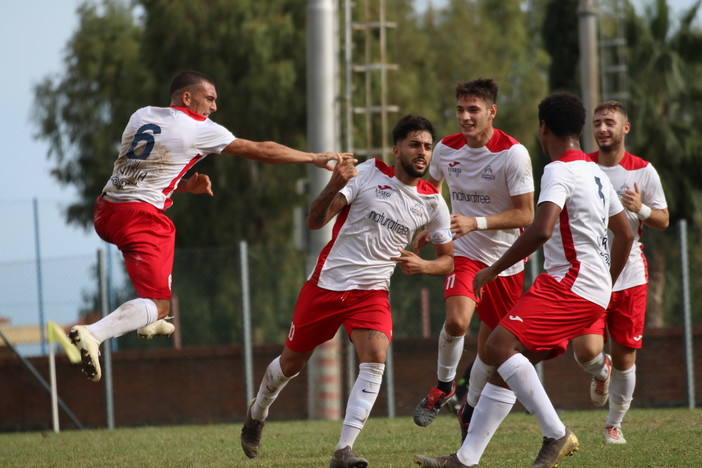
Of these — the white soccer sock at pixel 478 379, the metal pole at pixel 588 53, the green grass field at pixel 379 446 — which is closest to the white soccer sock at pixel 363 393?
the green grass field at pixel 379 446

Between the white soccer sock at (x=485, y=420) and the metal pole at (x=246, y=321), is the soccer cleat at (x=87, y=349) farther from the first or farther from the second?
the metal pole at (x=246, y=321)

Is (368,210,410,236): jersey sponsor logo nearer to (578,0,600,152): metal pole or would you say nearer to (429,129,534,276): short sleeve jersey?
(429,129,534,276): short sleeve jersey

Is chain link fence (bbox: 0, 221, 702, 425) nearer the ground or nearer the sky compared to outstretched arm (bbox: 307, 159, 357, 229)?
nearer the ground

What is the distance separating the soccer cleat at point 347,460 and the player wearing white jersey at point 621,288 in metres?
2.41

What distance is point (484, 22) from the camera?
3766 centimetres

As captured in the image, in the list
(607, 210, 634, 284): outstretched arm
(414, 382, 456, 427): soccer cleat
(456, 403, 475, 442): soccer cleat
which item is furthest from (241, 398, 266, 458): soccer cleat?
(607, 210, 634, 284): outstretched arm

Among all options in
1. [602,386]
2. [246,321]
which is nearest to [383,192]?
[602,386]

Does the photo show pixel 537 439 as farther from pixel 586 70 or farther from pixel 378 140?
pixel 378 140

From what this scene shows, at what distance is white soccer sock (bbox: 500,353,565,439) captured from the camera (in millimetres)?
6617

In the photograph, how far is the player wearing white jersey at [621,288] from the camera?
886cm

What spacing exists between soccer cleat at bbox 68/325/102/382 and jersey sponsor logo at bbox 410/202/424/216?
239 centimetres

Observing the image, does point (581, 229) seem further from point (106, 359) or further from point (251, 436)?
point (106, 359)

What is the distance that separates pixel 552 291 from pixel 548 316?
0.17 m

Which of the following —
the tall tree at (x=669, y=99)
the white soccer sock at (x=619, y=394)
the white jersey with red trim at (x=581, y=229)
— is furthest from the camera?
the tall tree at (x=669, y=99)
